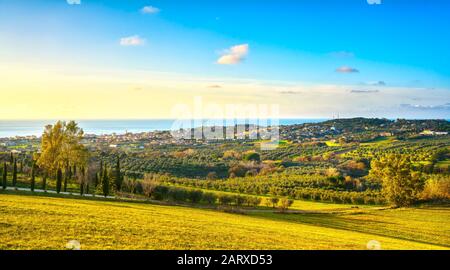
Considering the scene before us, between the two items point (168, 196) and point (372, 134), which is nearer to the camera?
point (168, 196)

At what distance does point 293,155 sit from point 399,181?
7133cm

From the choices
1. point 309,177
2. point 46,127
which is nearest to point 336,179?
point 309,177

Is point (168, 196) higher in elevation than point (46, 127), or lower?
lower

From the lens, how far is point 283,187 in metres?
77.0

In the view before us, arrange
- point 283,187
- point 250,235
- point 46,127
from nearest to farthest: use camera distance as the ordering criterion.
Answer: point 250,235
point 46,127
point 283,187

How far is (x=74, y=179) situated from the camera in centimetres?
6088
